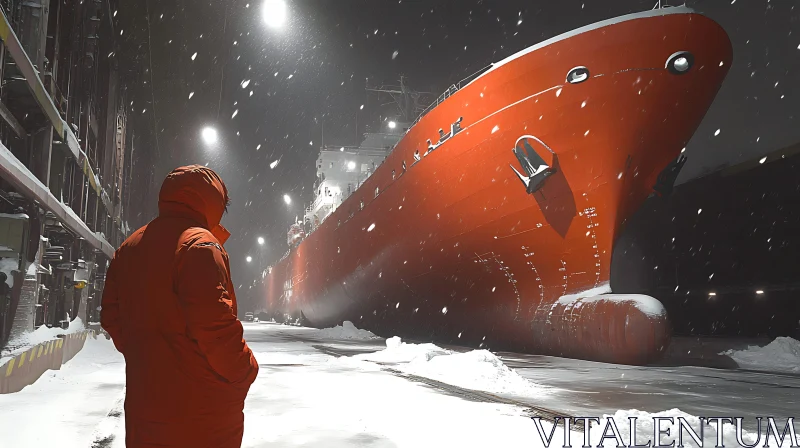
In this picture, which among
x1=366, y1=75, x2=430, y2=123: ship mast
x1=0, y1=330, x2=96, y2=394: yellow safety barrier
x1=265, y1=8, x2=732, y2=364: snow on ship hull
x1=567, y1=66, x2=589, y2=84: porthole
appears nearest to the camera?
x1=0, y1=330, x2=96, y2=394: yellow safety barrier

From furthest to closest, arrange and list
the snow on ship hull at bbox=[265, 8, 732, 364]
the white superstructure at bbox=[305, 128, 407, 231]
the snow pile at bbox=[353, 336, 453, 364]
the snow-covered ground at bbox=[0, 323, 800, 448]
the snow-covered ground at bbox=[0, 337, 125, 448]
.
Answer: the white superstructure at bbox=[305, 128, 407, 231]
the snow on ship hull at bbox=[265, 8, 732, 364]
the snow pile at bbox=[353, 336, 453, 364]
the snow-covered ground at bbox=[0, 323, 800, 448]
the snow-covered ground at bbox=[0, 337, 125, 448]

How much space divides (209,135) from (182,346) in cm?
2139

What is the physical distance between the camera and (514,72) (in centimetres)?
1147

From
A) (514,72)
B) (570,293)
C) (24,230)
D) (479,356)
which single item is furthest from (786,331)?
(24,230)

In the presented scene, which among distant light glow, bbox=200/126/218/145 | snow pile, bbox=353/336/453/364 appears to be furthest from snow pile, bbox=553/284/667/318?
distant light glow, bbox=200/126/218/145

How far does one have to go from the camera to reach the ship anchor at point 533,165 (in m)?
10.7

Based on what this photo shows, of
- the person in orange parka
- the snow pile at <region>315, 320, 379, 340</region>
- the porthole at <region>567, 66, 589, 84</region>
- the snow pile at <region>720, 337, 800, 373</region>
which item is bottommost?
the snow pile at <region>315, 320, 379, 340</region>

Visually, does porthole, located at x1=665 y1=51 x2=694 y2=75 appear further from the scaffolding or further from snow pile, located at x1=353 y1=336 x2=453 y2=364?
the scaffolding

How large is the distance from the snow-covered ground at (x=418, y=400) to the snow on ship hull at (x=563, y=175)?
4.64 feet

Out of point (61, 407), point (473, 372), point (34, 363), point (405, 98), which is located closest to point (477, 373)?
point (473, 372)

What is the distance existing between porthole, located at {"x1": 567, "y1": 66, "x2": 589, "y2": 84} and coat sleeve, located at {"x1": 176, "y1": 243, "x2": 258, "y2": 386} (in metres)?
10.1

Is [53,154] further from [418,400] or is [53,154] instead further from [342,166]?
[342,166]

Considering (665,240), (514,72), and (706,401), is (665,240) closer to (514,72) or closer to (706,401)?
(514,72)

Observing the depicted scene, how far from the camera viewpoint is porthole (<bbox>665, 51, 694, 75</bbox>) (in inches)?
399
